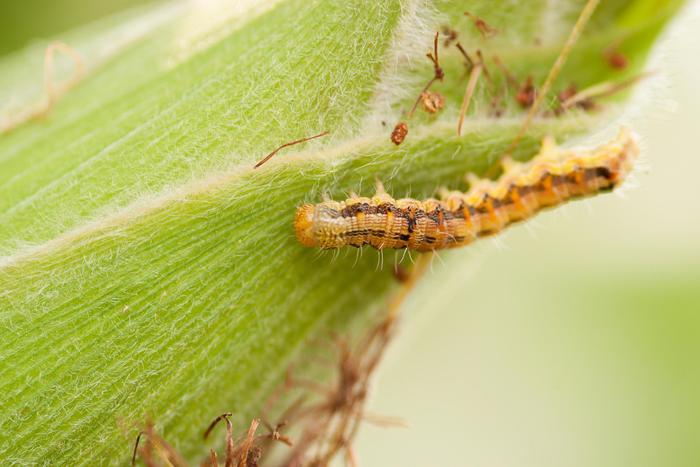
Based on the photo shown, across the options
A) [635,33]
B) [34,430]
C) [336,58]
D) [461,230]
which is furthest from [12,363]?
[635,33]

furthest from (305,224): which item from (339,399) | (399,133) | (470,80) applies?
(339,399)

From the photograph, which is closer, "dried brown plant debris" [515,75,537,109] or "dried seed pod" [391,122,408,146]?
"dried seed pod" [391,122,408,146]

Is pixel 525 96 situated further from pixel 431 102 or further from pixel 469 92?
pixel 431 102

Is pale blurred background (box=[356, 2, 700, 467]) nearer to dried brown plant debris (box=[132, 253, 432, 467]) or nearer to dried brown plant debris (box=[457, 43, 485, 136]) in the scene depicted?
dried brown plant debris (box=[132, 253, 432, 467])

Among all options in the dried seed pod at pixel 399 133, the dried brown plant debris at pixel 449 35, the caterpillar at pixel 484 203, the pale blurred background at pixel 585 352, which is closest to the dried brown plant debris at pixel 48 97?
the caterpillar at pixel 484 203

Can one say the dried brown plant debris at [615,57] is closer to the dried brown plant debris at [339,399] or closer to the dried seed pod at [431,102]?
the dried seed pod at [431,102]

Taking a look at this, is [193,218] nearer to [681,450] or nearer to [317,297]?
[317,297]

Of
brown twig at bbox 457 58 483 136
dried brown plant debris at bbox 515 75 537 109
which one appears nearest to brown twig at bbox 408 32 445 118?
brown twig at bbox 457 58 483 136
